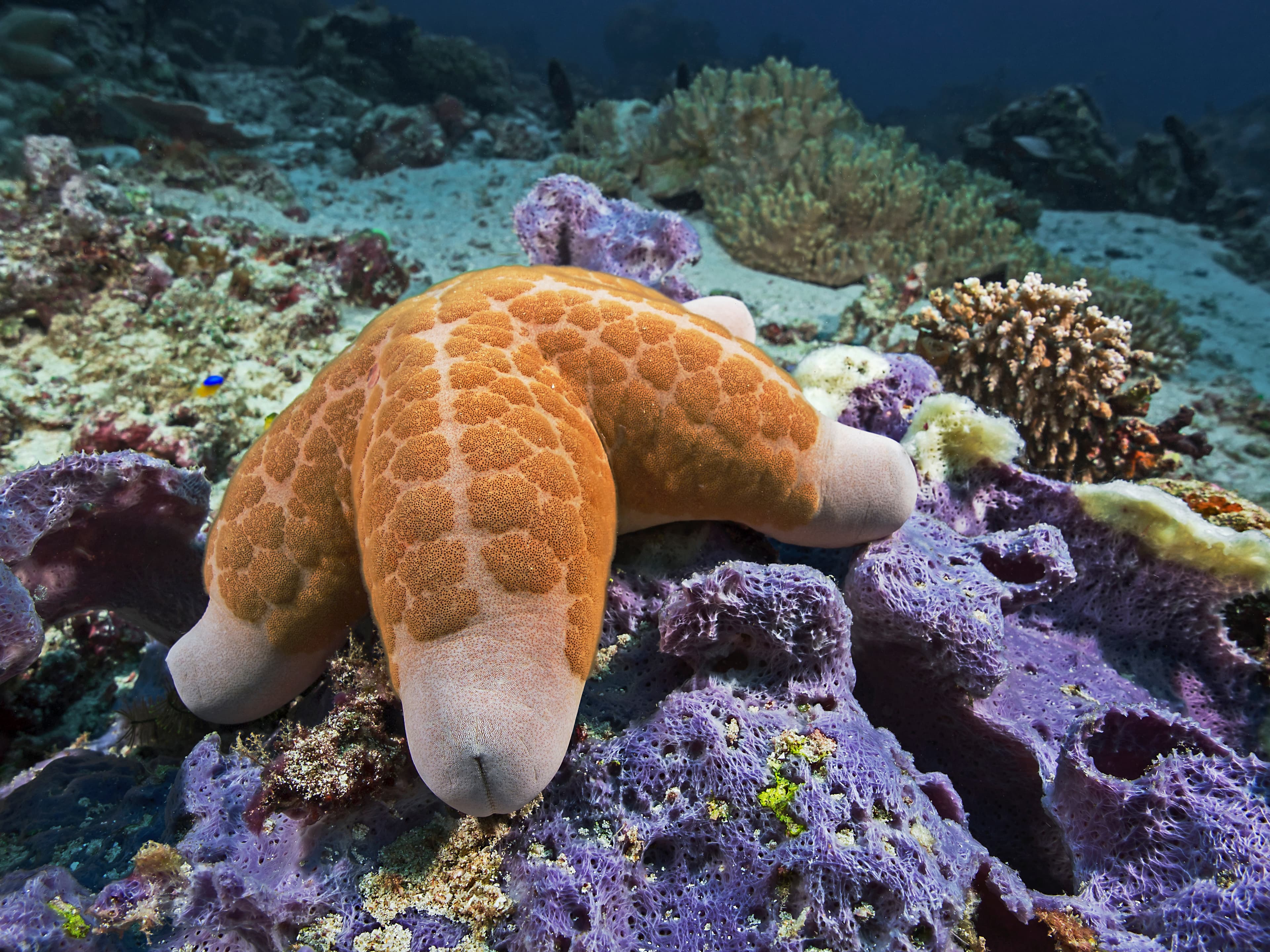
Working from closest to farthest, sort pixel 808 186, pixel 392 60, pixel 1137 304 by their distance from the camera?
pixel 1137 304 → pixel 808 186 → pixel 392 60

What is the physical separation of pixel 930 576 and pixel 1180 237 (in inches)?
543

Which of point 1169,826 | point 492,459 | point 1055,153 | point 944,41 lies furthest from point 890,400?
point 944,41

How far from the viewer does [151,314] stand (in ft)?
17.0

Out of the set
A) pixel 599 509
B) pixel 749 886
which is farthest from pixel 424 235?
pixel 749 886

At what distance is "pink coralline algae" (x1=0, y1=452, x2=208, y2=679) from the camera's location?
2.22m

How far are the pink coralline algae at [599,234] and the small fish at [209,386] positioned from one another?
2712mm

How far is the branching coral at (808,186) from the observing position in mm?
7621

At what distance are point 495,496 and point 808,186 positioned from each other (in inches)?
321

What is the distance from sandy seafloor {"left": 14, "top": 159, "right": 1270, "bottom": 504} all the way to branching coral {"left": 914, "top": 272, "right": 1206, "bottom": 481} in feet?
3.94

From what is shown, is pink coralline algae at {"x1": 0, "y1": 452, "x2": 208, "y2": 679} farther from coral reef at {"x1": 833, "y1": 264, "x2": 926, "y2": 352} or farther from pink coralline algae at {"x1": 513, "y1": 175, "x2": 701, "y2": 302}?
coral reef at {"x1": 833, "y1": 264, "x2": 926, "y2": 352}

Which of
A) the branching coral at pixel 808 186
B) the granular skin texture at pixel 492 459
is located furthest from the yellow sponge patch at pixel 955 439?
the branching coral at pixel 808 186

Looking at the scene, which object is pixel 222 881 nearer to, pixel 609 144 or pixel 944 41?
pixel 609 144

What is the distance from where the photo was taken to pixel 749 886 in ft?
5.80

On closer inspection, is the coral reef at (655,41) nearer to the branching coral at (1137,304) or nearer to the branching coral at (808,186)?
the branching coral at (808,186)
